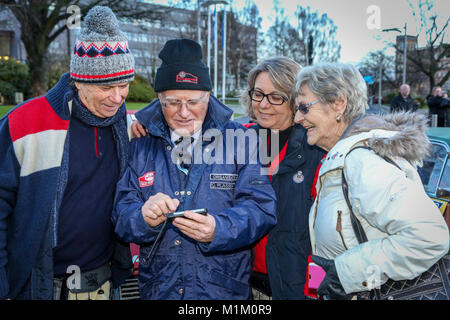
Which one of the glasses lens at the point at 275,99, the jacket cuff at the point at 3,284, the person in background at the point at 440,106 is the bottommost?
the jacket cuff at the point at 3,284

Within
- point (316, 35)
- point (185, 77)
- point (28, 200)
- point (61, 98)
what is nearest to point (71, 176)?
point (28, 200)

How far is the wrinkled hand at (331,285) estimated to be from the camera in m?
1.83

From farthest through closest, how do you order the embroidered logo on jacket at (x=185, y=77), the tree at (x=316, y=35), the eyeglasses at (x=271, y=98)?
the tree at (x=316, y=35) < the eyeglasses at (x=271, y=98) < the embroidered logo on jacket at (x=185, y=77)

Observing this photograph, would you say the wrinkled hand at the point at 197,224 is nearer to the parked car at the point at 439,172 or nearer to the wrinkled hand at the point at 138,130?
the wrinkled hand at the point at 138,130

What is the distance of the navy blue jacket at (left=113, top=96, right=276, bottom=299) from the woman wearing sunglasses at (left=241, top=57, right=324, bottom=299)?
27 centimetres

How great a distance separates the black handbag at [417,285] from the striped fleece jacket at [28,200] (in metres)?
1.58

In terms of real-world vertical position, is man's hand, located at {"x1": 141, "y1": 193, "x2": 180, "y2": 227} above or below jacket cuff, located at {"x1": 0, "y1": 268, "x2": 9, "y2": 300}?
above

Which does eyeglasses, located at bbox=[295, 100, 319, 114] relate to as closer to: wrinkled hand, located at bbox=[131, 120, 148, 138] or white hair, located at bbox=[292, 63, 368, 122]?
white hair, located at bbox=[292, 63, 368, 122]

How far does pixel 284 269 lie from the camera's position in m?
2.35

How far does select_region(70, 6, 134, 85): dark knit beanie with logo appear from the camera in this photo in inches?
88.9

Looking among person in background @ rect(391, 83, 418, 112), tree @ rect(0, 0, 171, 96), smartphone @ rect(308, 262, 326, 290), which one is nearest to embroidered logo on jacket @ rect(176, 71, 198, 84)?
smartphone @ rect(308, 262, 326, 290)

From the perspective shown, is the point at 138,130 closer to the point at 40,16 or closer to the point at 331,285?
the point at 331,285

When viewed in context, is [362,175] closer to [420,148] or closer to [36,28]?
Result: [420,148]

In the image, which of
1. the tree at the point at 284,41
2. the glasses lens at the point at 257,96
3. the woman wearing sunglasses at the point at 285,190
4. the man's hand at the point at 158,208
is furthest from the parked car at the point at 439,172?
the tree at the point at 284,41
